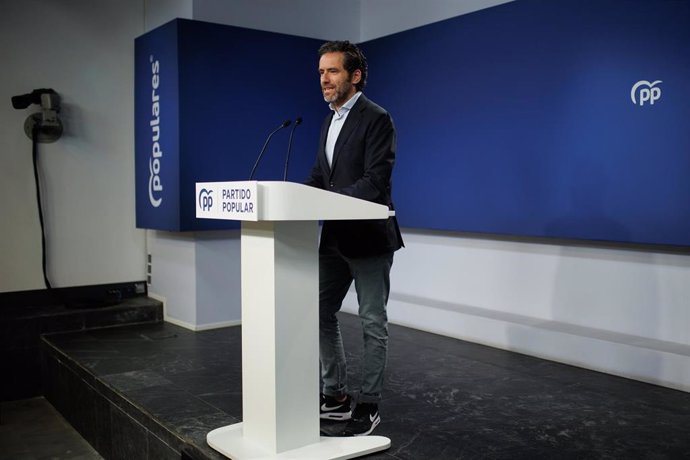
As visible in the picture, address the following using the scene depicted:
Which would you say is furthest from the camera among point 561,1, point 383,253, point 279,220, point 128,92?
point 128,92

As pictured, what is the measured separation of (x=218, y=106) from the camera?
13.5 ft

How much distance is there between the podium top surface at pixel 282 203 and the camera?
1.86 meters

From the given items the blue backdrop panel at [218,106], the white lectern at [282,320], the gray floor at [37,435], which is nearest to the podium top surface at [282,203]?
the white lectern at [282,320]

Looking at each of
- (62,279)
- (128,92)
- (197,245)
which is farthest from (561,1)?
(62,279)

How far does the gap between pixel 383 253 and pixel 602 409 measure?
1142 millimetres

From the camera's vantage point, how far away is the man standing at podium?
2254mm

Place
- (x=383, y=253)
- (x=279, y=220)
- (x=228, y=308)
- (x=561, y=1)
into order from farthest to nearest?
(x=228, y=308), (x=561, y=1), (x=383, y=253), (x=279, y=220)

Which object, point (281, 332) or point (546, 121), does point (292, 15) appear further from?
point (281, 332)

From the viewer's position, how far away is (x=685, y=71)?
112 inches

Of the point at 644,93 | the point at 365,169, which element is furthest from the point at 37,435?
the point at 644,93

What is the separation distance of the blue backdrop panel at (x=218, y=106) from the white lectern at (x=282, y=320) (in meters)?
1.98

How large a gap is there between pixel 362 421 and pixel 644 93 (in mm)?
1925

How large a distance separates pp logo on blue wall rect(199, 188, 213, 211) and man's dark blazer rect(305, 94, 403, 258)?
0.42 m

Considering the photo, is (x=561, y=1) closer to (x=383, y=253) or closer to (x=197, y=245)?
(x=383, y=253)
